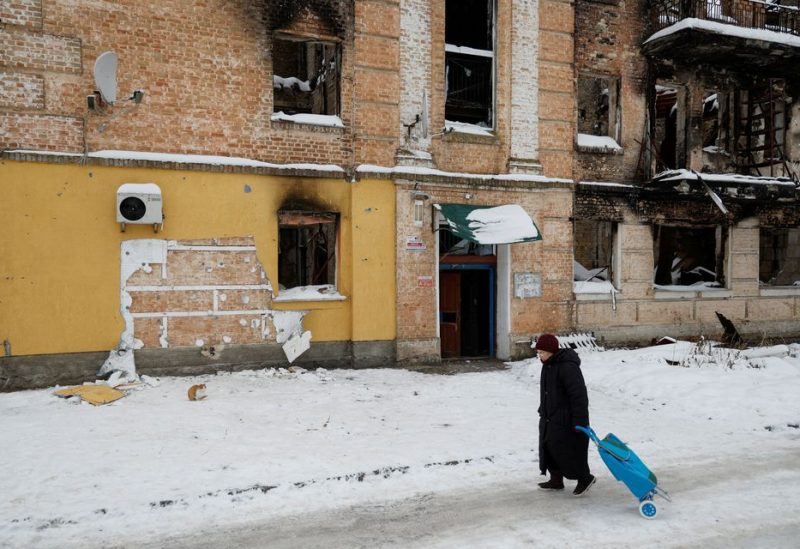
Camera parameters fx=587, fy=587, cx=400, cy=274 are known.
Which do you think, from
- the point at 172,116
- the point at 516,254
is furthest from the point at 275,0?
the point at 516,254

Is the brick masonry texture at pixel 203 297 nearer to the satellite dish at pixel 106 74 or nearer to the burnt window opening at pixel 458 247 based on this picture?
the satellite dish at pixel 106 74

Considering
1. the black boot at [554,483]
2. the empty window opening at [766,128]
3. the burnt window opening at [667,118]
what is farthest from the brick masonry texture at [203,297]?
the burnt window opening at [667,118]

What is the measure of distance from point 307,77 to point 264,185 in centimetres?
631

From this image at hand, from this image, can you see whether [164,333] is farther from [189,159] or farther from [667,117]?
[667,117]

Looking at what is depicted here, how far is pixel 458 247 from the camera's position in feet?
45.2

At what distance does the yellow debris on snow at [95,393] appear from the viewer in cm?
853

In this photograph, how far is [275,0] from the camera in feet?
36.3

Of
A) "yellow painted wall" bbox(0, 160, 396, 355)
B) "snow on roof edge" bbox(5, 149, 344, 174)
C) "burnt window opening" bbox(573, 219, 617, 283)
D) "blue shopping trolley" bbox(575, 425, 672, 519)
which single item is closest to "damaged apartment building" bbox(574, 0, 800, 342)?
"burnt window opening" bbox(573, 219, 617, 283)

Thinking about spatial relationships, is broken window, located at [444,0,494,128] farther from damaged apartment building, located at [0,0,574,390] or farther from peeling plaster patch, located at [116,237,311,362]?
peeling plaster patch, located at [116,237,311,362]

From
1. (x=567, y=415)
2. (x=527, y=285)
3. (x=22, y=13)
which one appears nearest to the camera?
(x=567, y=415)

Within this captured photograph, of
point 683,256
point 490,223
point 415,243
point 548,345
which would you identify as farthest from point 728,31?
point 548,345

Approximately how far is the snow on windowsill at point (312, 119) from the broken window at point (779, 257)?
1393cm

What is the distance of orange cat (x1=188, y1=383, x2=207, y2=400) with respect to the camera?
8.79 metres

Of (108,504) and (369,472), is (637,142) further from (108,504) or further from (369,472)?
(108,504)
